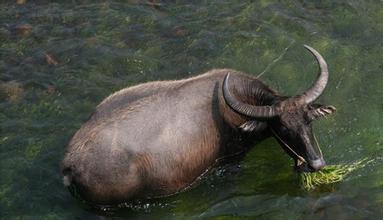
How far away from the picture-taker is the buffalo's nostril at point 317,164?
829 centimetres

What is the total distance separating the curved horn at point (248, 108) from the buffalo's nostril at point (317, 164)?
79 centimetres

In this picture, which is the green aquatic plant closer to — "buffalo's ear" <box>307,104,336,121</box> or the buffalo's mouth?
the buffalo's mouth

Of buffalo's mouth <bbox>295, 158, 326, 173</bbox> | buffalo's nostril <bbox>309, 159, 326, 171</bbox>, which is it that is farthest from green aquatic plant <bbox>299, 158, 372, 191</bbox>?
buffalo's nostril <bbox>309, 159, 326, 171</bbox>

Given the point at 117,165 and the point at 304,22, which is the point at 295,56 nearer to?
the point at 304,22

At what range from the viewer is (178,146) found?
8.72 metres

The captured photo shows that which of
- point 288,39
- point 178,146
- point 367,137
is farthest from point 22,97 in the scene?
point 367,137

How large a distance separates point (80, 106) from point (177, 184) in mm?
2434

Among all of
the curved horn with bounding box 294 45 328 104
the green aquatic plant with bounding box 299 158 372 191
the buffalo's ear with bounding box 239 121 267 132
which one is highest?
the curved horn with bounding box 294 45 328 104

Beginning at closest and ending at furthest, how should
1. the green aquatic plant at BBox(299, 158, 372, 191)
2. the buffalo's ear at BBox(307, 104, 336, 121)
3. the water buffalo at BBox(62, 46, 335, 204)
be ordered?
1. the water buffalo at BBox(62, 46, 335, 204)
2. the buffalo's ear at BBox(307, 104, 336, 121)
3. the green aquatic plant at BBox(299, 158, 372, 191)

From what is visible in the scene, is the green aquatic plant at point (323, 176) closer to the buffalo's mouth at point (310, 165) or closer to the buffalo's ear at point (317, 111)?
the buffalo's mouth at point (310, 165)

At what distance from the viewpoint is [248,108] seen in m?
8.52

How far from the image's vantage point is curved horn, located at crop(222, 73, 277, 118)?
27.8ft

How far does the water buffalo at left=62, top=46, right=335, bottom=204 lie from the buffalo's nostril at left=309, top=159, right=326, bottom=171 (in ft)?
0.04

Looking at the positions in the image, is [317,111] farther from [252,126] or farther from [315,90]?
[252,126]
